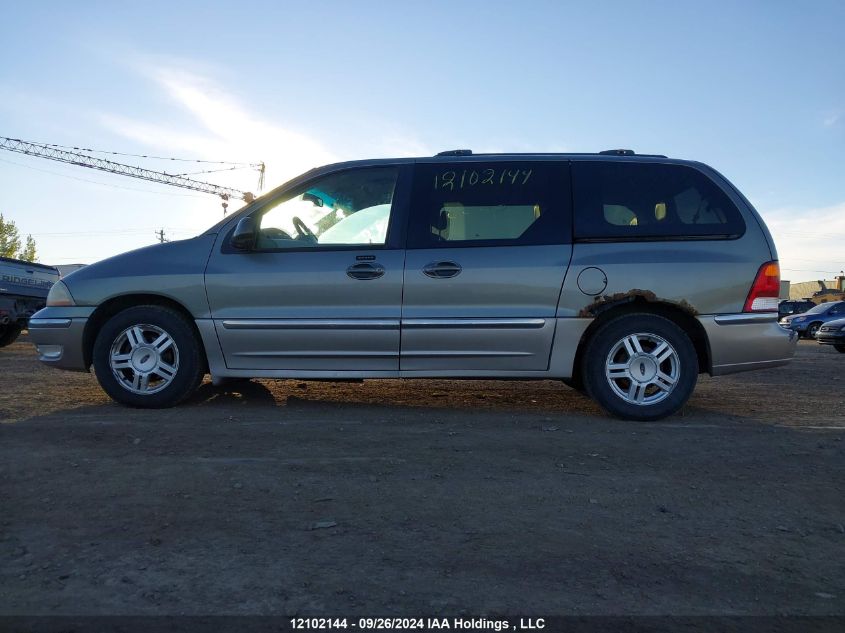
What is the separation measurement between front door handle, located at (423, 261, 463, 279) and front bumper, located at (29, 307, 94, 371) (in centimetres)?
258

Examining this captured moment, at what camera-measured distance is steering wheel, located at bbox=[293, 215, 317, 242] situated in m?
4.89

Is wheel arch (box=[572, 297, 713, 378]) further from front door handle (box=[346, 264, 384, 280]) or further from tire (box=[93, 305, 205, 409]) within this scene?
tire (box=[93, 305, 205, 409])

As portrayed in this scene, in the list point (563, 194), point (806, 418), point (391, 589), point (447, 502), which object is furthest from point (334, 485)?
point (806, 418)

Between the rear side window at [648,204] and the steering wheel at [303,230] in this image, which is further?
the steering wheel at [303,230]

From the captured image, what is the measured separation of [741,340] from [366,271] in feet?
8.97

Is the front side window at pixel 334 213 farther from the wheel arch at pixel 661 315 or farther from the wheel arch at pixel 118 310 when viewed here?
the wheel arch at pixel 661 315

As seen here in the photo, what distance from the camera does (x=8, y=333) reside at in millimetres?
11203

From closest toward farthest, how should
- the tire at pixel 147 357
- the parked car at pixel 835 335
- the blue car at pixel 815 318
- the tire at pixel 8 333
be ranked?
the tire at pixel 147 357 < the tire at pixel 8 333 < the parked car at pixel 835 335 < the blue car at pixel 815 318

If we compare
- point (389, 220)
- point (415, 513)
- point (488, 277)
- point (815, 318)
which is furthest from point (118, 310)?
point (815, 318)

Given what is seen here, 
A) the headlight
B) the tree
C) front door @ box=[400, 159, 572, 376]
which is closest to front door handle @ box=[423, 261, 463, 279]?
front door @ box=[400, 159, 572, 376]

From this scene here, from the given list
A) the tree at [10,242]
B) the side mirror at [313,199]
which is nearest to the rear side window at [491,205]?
the side mirror at [313,199]

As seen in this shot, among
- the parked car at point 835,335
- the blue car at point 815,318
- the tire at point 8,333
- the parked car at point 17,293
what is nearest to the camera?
the parked car at point 17,293

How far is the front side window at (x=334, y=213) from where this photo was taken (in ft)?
15.9

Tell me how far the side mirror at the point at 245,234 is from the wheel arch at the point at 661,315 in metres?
2.52
